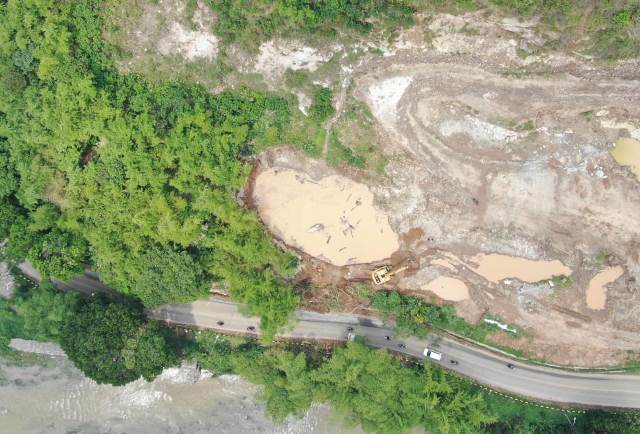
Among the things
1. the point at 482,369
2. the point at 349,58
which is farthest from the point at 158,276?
the point at 482,369

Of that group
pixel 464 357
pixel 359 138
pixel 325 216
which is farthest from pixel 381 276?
pixel 359 138

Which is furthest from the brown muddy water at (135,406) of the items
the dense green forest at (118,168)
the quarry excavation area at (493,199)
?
the quarry excavation area at (493,199)

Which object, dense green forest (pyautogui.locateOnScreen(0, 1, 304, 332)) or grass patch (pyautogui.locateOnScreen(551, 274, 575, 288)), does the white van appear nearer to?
grass patch (pyautogui.locateOnScreen(551, 274, 575, 288))

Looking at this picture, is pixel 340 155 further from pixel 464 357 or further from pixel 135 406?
pixel 135 406

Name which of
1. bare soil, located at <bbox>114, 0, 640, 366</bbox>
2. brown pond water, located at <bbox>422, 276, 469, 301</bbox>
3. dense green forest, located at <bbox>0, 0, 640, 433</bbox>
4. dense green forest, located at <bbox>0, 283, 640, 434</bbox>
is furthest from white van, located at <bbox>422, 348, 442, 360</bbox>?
brown pond water, located at <bbox>422, 276, 469, 301</bbox>

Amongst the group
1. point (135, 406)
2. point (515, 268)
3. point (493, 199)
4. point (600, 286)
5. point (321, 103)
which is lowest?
point (135, 406)

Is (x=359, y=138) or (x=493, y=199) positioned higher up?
(x=359, y=138)
